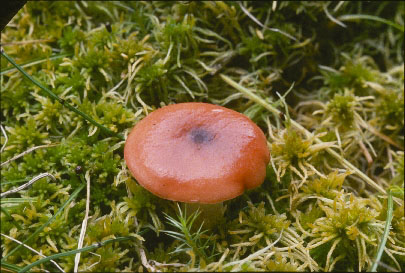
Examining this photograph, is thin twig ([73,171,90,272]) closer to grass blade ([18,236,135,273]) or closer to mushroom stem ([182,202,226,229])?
grass blade ([18,236,135,273])

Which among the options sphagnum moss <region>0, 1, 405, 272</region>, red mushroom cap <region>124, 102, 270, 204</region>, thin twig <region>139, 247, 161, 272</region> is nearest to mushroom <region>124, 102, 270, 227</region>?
red mushroom cap <region>124, 102, 270, 204</region>

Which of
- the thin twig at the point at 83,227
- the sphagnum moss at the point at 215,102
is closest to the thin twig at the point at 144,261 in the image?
the sphagnum moss at the point at 215,102

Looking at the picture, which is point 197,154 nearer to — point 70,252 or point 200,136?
point 200,136

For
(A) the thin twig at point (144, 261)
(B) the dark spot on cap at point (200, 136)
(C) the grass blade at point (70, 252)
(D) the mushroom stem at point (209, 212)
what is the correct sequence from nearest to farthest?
1. (C) the grass blade at point (70, 252)
2. (A) the thin twig at point (144, 261)
3. (B) the dark spot on cap at point (200, 136)
4. (D) the mushroom stem at point (209, 212)

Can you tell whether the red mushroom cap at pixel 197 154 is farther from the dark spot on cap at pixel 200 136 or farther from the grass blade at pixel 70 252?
the grass blade at pixel 70 252

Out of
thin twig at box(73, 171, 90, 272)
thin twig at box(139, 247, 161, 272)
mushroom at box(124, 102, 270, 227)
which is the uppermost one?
mushroom at box(124, 102, 270, 227)

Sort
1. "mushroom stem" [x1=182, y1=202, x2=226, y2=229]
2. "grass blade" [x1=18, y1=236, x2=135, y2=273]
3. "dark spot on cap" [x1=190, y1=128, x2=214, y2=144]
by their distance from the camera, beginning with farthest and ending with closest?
"mushroom stem" [x1=182, y1=202, x2=226, y2=229]
"dark spot on cap" [x1=190, y1=128, x2=214, y2=144]
"grass blade" [x1=18, y1=236, x2=135, y2=273]

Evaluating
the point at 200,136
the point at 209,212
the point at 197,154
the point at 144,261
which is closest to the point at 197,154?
the point at 197,154
